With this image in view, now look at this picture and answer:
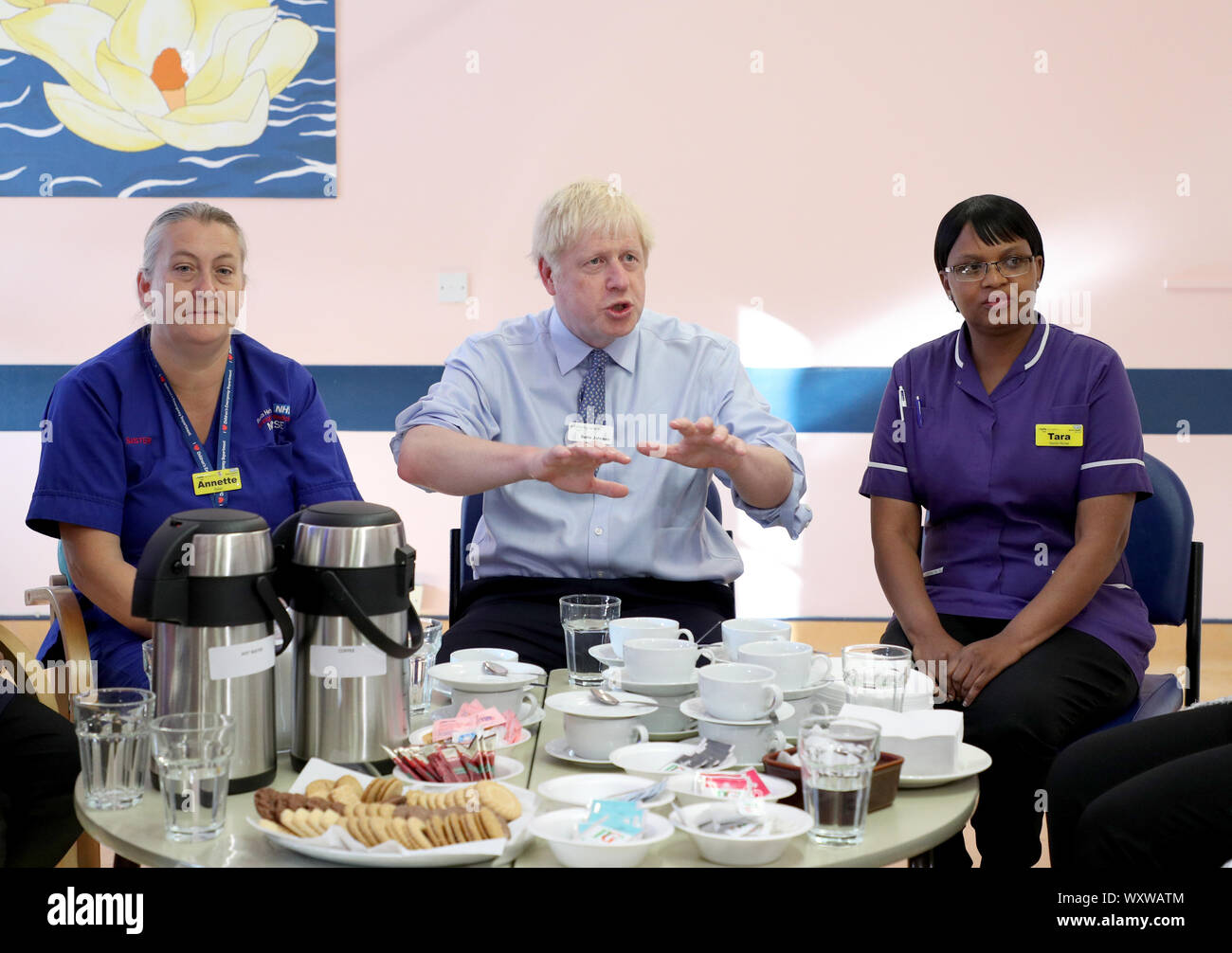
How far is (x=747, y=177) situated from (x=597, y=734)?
3.64m

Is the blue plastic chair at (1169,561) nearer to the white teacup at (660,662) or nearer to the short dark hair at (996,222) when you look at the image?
the short dark hair at (996,222)

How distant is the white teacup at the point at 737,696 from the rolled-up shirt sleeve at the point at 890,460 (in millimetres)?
1183

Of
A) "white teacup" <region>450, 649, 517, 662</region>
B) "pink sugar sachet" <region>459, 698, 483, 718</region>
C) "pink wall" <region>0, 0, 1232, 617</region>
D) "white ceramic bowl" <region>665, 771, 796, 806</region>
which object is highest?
"pink wall" <region>0, 0, 1232, 617</region>

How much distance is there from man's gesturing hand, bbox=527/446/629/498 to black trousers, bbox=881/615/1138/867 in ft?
2.67

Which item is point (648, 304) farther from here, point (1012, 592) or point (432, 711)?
point (432, 711)

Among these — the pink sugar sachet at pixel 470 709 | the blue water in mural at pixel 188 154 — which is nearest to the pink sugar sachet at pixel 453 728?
the pink sugar sachet at pixel 470 709

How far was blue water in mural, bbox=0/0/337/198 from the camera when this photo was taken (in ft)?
15.2

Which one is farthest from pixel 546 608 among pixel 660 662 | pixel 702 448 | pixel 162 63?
pixel 162 63

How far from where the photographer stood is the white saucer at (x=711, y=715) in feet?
4.68

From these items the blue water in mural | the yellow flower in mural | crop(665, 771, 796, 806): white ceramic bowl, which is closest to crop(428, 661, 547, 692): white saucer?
crop(665, 771, 796, 806): white ceramic bowl

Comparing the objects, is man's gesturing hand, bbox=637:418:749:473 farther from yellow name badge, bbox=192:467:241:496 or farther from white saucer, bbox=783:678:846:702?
yellow name badge, bbox=192:467:241:496

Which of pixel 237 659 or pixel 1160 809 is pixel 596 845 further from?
pixel 1160 809

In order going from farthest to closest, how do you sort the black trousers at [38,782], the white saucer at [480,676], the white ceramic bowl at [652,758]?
1. the black trousers at [38,782]
2. the white saucer at [480,676]
3. the white ceramic bowl at [652,758]
